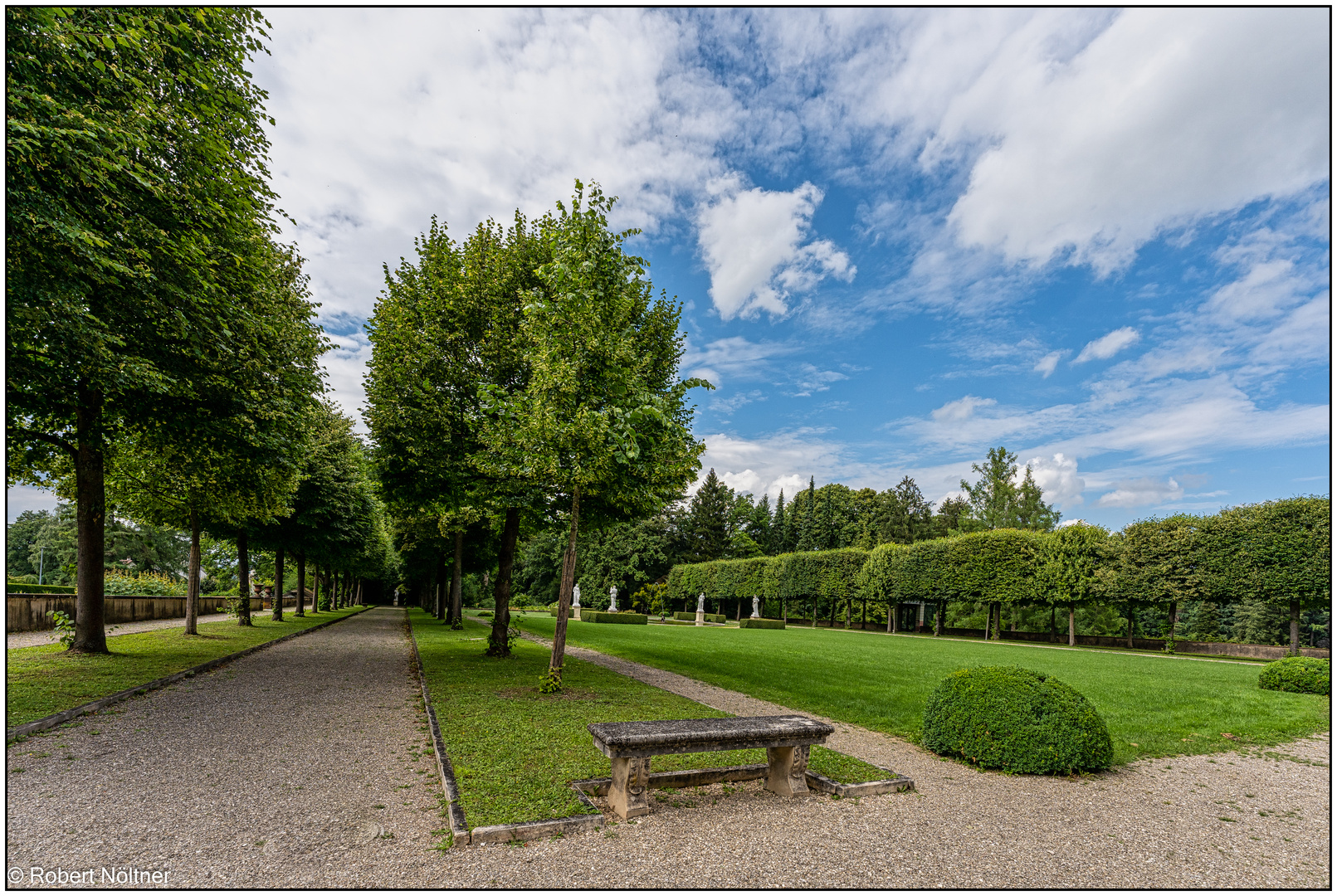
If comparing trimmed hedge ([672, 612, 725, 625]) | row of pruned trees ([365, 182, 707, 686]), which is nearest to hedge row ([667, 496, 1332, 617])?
trimmed hedge ([672, 612, 725, 625])

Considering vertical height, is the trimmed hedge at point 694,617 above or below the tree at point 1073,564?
below

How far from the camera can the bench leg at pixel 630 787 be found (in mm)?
4992

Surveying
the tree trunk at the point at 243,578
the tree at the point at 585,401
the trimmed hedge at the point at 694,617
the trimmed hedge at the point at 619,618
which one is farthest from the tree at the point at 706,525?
the tree at the point at 585,401

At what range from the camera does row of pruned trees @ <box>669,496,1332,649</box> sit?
27.8m

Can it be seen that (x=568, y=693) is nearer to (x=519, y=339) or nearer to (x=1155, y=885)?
(x=519, y=339)

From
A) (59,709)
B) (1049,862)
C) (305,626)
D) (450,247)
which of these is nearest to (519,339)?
(450,247)

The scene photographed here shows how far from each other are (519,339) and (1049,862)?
446 inches

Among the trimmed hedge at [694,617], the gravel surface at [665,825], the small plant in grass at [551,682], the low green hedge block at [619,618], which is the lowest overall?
the trimmed hedge at [694,617]

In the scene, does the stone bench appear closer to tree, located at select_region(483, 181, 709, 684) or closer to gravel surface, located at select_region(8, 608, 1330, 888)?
gravel surface, located at select_region(8, 608, 1330, 888)

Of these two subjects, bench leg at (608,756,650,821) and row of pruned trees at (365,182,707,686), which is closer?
bench leg at (608,756,650,821)

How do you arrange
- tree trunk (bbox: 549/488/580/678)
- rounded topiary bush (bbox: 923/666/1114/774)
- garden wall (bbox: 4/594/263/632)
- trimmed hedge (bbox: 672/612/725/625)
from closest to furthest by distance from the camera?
rounded topiary bush (bbox: 923/666/1114/774)
tree trunk (bbox: 549/488/580/678)
garden wall (bbox: 4/594/263/632)
trimmed hedge (bbox: 672/612/725/625)

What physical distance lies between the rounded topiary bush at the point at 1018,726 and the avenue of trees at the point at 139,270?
11.2 meters

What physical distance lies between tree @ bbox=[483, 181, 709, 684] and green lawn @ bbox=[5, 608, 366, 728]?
6.73 meters

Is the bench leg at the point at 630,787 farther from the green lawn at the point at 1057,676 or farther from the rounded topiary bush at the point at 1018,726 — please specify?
the green lawn at the point at 1057,676
